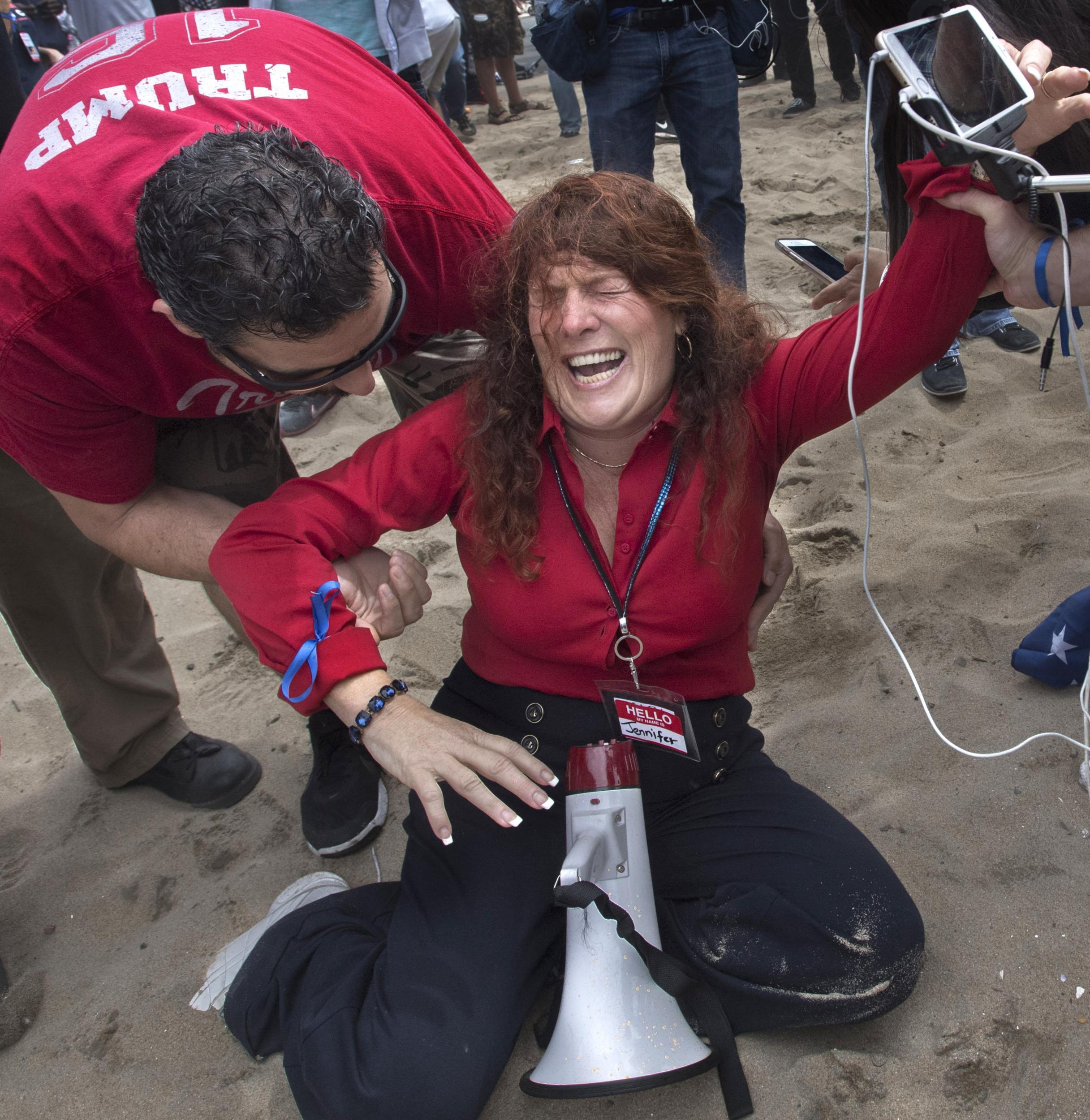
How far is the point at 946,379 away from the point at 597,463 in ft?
6.10

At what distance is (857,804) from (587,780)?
2.33ft

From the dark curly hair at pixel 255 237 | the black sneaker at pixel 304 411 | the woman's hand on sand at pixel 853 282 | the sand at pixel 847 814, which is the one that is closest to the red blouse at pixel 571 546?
the woman's hand on sand at pixel 853 282

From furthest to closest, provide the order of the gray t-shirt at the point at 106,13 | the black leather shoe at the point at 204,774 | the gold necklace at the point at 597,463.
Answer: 1. the gray t-shirt at the point at 106,13
2. the black leather shoe at the point at 204,774
3. the gold necklace at the point at 597,463

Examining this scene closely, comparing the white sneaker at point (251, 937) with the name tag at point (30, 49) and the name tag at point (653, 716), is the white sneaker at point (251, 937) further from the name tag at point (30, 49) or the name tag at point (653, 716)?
the name tag at point (30, 49)

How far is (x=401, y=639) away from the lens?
276 centimetres

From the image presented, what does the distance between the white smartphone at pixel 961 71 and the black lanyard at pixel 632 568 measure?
64cm

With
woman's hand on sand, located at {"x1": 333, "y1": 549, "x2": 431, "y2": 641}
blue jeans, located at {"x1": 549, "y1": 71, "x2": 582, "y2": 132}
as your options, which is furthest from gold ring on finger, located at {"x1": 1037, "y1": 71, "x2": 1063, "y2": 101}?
blue jeans, located at {"x1": 549, "y1": 71, "x2": 582, "y2": 132}

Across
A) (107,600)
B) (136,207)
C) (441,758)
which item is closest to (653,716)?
(441,758)

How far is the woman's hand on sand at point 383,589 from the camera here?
174cm

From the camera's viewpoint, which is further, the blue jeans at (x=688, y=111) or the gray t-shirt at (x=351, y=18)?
the gray t-shirt at (x=351, y=18)

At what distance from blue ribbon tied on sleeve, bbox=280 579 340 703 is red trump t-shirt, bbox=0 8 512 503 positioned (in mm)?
508

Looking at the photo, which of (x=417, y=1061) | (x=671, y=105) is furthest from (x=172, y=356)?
(x=671, y=105)

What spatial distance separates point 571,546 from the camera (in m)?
1.64

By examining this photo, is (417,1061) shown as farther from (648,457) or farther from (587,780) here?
(648,457)
